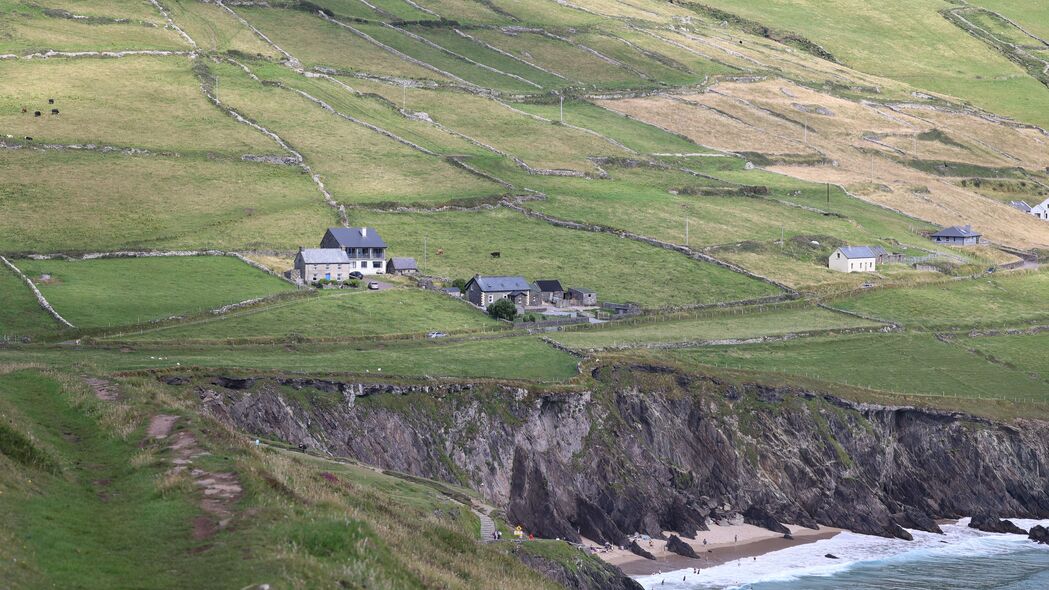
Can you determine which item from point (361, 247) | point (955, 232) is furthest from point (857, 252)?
point (361, 247)

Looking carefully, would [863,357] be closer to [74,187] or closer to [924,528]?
[924,528]

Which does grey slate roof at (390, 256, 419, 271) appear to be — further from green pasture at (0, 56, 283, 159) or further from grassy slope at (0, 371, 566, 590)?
grassy slope at (0, 371, 566, 590)

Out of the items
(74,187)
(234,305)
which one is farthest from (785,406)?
(74,187)

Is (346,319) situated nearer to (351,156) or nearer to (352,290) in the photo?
(352,290)

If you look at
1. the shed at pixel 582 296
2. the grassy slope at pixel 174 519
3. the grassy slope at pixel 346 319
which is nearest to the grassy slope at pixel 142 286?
the grassy slope at pixel 346 319

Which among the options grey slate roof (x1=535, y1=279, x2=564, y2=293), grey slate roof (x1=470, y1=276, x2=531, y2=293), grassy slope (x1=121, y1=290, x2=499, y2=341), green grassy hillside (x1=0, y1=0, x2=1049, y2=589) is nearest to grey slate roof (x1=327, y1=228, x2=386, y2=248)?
green grassy hillside (x1=0, y1=0, x2=1049, y2=589)
